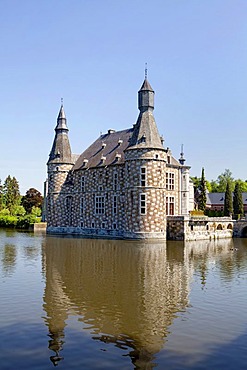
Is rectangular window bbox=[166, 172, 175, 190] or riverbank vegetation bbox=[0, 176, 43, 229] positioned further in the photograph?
riverbank vegetation bbox=[0, 176, 43, 229]

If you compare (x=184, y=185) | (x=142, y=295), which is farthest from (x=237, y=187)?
(x=142, y=295)

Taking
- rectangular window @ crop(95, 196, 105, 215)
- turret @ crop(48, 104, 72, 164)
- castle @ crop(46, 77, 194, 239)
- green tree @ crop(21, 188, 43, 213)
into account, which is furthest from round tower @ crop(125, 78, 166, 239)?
green tree @ crop(21, 188, 43, 213)

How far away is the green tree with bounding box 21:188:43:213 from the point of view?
90875 millimetres

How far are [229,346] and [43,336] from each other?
4.96 metres

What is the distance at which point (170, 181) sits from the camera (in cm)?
4891

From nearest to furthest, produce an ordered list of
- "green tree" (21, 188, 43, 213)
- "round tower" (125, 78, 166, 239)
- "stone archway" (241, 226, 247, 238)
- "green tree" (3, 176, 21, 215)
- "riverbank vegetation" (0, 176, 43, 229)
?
"round tower" (125, 78, 166, 239), "stone archway" (241, 226, 247, 238), "riverbank vegetation" (0, 176, 43, 229), "green tree" (3, 176, 21, 215), "green tree" (21, 188, 43, 213)

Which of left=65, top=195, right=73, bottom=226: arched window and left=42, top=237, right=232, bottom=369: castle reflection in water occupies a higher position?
left=65, top=195, right=73, bottom=226: arched window

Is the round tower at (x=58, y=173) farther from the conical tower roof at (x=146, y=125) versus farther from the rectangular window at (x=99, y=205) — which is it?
the conical tower roof at (x=146, y=125)

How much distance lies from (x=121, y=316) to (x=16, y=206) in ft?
255

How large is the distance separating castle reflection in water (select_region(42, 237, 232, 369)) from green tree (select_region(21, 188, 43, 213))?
214 ft

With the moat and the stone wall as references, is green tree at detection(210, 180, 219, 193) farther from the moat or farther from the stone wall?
the moat

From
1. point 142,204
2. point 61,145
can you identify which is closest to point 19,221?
point 61,145

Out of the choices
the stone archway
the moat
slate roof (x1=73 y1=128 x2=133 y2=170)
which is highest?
slate roof (x1=73 y1=128 x2=133 y2=170)

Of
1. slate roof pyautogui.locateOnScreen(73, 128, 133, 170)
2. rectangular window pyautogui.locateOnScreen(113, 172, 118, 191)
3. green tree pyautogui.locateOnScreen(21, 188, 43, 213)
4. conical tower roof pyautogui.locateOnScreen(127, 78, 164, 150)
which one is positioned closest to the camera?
conical tower roof pyautogui.locateOnScreen(127, 78, 164, 150)
